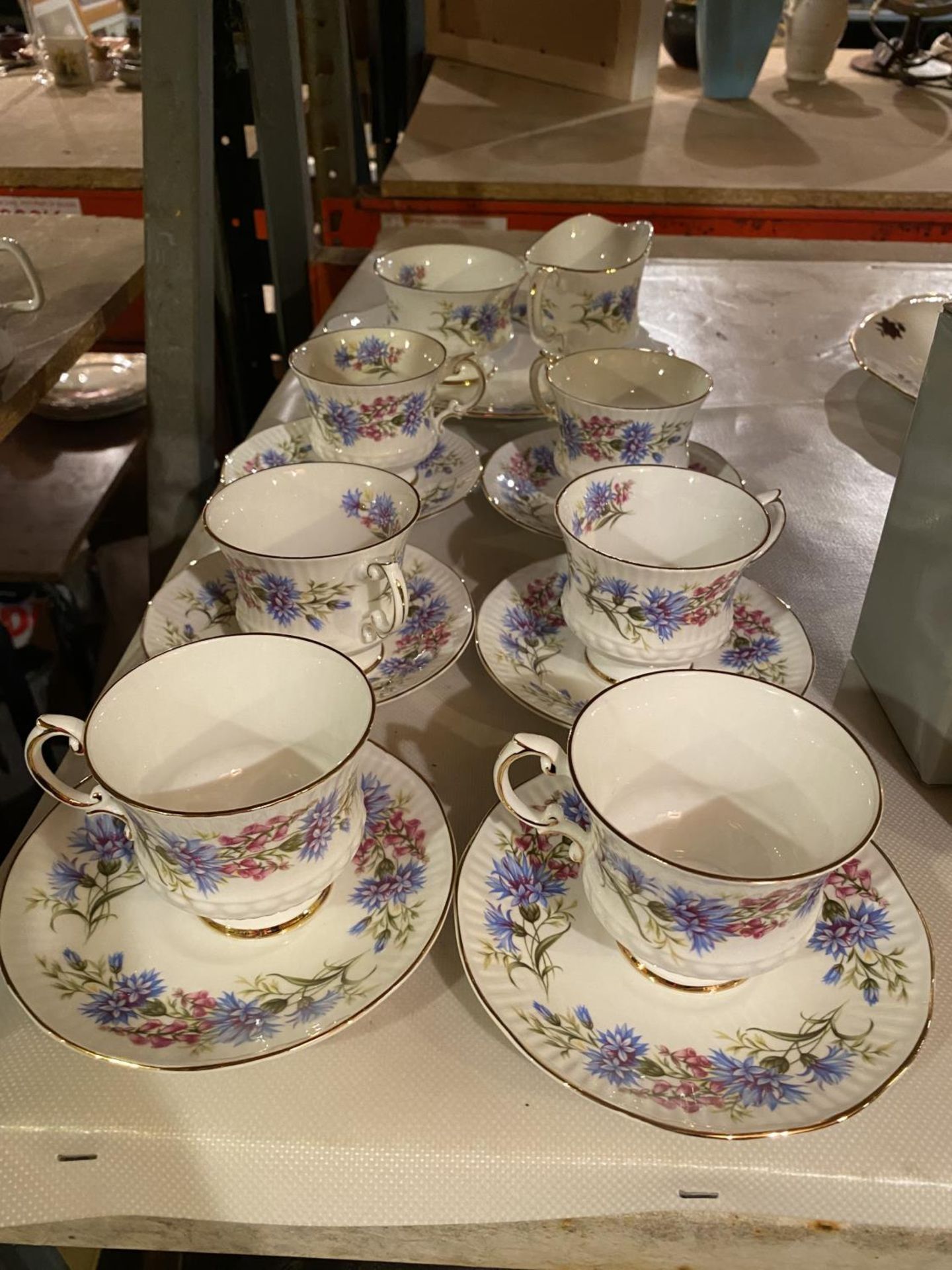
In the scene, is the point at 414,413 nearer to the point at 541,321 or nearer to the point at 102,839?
the point at 541,321

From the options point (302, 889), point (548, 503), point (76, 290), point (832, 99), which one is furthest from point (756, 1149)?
point (832, 99)

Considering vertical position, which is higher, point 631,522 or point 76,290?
point 631,522

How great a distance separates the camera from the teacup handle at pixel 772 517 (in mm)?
528

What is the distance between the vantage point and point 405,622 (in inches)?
23.6

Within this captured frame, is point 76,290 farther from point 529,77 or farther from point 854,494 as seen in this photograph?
point 529,77

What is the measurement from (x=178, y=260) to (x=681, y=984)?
66 cm

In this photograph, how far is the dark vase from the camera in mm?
2074

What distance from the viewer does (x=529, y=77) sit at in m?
2.02

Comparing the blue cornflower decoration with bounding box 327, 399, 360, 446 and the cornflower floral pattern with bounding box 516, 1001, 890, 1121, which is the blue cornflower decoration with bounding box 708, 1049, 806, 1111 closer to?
the cornflower floral pattern with bounding box 516, 1001, 890, 1121

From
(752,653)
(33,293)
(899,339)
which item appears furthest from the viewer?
(33,293)

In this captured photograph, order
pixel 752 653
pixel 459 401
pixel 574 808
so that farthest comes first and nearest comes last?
pixel 459 401, pixel 752 653, pixel 574 808

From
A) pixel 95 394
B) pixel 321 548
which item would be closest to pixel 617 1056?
pixel 321 548

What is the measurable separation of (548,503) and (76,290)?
83 cm

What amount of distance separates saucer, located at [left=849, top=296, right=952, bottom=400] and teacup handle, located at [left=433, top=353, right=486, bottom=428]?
0.37 meters
